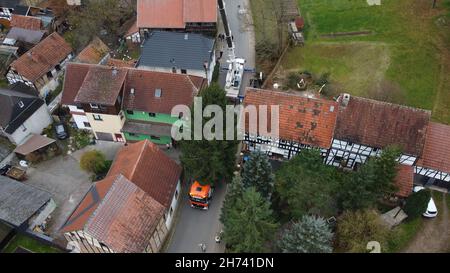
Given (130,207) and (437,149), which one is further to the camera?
(437,149)

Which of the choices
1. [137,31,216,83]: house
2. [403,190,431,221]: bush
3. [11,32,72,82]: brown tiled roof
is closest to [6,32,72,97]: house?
[11,32,72,82]: brown tiled roof

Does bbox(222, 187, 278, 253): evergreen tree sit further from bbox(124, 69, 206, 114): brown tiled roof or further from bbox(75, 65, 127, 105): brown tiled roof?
bbox(75, 65, 127, 105): brown tiled roof

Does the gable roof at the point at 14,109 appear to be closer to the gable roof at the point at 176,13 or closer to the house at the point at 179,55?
the house at the point at 179,55

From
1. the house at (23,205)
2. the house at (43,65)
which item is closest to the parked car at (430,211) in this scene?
the house at (23,205)

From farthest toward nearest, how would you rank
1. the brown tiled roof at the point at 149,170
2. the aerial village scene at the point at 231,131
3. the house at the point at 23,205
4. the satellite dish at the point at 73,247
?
the house at the point at 23,205, the brown tiled roof at the point at 149,170, the satellite dish at the point at 73,247, the aerial village scene at the point at 231,131

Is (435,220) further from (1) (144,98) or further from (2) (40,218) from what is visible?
(2) (40,218)

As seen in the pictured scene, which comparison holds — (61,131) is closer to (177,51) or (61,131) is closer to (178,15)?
(177,51)

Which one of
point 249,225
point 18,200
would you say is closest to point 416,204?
point 249,225
